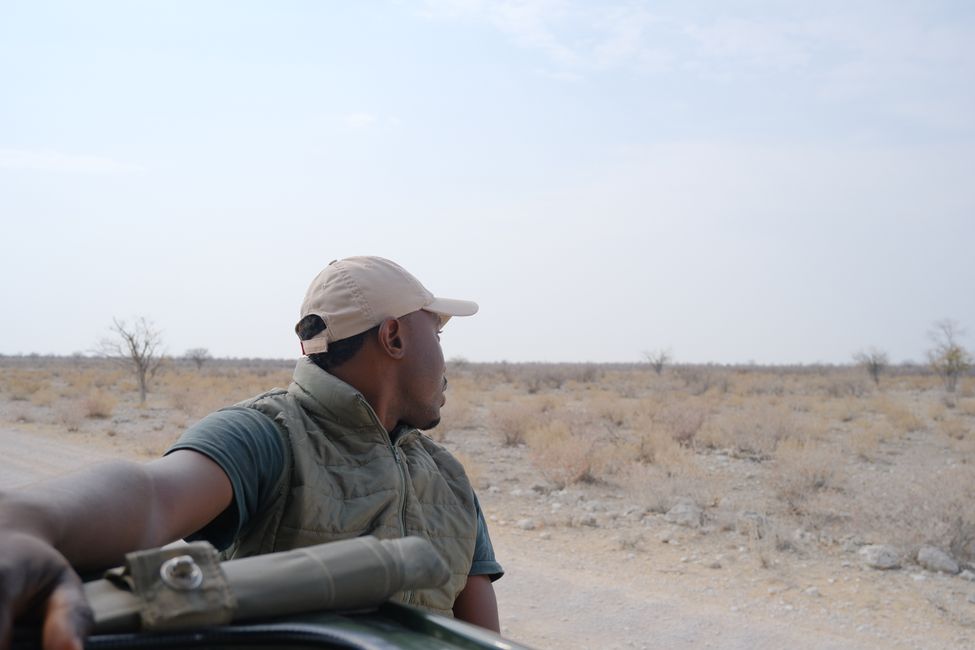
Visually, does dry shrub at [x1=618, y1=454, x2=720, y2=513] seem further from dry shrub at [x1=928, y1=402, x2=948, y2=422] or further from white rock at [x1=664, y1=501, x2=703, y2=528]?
dry shrub at [x1=928, y1=402, x2=948, y2=422]

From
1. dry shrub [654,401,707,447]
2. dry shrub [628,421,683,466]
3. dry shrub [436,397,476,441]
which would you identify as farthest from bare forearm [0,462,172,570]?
dry shrub [436,397,476,441]

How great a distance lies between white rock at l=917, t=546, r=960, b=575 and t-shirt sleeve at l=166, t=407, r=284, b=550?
22.3 ft

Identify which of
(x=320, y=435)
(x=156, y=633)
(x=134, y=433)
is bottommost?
(x=134, y=433)

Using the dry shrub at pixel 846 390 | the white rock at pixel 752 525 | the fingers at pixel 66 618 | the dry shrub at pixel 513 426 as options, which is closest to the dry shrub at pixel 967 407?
the dry shrub at pixel 846 390

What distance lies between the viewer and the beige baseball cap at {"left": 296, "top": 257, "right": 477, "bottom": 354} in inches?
86.9

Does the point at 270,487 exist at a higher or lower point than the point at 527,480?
higher

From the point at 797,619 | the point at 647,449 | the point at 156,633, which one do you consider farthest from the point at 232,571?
the point at 647,449

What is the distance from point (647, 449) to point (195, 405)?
504 inches

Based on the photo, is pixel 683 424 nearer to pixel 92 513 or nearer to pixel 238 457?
pixel 238 457

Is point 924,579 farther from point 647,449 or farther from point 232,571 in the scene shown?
point 232,571

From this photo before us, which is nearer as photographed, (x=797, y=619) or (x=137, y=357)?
(x=797, y=619)

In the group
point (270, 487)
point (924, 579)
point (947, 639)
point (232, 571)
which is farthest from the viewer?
point (924, 579)

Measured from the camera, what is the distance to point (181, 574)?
109 centimetres

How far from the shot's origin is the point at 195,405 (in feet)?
69.7
